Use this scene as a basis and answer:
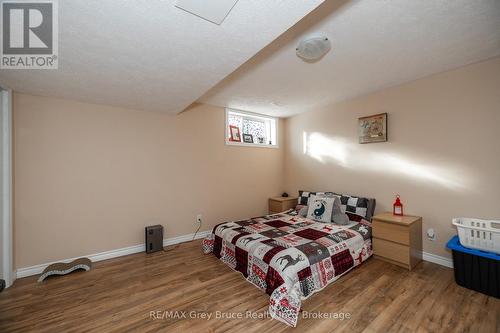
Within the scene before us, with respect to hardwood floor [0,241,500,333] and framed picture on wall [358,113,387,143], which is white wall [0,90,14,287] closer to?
hardwood floor [0,241,500,333]

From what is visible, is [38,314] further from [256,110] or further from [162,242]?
[256,110]

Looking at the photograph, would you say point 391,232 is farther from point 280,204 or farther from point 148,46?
point 148,46

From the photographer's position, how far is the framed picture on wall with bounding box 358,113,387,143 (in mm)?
3121

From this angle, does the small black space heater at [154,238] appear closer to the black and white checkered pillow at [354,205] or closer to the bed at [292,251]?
the bed at [292,251]

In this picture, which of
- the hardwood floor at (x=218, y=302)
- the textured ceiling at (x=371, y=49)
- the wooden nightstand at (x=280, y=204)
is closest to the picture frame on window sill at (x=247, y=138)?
Answer: the textured ceiling at (x=371, y=49)

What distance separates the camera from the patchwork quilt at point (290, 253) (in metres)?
1.86

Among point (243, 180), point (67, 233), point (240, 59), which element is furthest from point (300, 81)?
point (67, 233)

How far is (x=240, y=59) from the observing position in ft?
5.94

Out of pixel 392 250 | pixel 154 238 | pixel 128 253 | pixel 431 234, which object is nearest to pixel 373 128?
pixel 431 234

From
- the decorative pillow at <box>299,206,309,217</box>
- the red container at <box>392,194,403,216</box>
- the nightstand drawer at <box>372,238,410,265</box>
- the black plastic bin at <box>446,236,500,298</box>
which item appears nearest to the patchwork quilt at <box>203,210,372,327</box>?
the nightstand drawer at <box>372,238,410,265</box>

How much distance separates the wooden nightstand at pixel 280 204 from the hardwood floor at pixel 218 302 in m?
1.87

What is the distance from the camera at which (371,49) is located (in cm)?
209

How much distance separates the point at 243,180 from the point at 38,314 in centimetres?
313

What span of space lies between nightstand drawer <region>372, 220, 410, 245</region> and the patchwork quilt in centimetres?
13
